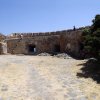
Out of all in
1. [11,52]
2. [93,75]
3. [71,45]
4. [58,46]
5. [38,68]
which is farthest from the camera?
[11,52]

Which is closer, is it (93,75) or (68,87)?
(68,87)

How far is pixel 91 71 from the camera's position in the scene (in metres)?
15.1

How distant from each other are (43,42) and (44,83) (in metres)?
13.1

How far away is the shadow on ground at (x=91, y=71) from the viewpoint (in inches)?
554

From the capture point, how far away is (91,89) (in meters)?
12.0

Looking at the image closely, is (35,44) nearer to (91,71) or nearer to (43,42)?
(43,42)

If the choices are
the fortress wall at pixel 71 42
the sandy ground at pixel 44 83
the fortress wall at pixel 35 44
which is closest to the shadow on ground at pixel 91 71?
the sandy ground at pixel 44 83

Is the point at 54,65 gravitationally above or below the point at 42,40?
below

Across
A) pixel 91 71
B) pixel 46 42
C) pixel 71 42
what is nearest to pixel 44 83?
pixel 91 71

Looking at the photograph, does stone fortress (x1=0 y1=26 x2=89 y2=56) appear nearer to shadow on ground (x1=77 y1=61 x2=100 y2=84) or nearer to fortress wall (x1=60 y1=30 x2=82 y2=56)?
fortress wall (x1=60 y1=30 x2=82 y2=56)

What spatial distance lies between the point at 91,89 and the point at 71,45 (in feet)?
35.9

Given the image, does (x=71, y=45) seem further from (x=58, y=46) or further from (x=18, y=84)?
(x=18, y=84)

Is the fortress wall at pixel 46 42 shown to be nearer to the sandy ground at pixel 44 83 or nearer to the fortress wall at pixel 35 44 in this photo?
the fortress wall at pixel 35 44

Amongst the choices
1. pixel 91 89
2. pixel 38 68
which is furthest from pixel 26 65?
pixel 91 89
